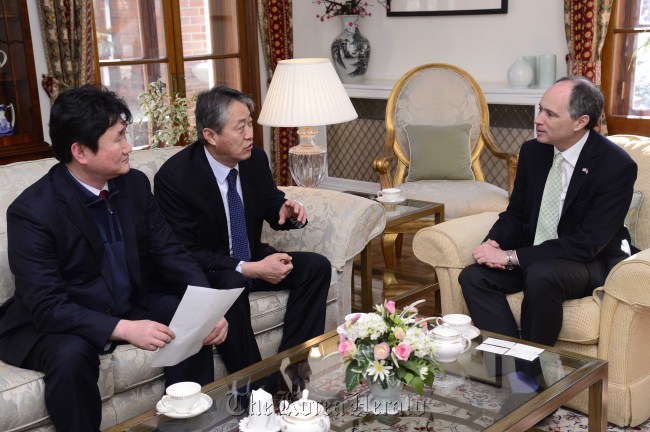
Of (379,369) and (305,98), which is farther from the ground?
(305,98)

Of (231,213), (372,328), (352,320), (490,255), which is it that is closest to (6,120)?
(231,213)

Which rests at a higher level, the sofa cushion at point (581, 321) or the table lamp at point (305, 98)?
the table lamp at point (305, 98)

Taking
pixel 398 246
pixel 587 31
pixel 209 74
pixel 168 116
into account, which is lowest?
pixel 398 246

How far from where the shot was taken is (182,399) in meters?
2.17

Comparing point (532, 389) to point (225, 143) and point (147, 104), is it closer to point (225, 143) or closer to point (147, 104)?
point (225, 143)

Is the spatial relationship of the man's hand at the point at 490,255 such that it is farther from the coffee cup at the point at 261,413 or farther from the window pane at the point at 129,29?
the window pane at the point at 129,29

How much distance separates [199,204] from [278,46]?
350 centimetres

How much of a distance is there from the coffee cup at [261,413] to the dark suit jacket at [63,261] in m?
0.63

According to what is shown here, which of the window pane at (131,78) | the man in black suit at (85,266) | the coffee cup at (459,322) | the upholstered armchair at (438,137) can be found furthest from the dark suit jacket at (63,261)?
the window pane at (131,78)

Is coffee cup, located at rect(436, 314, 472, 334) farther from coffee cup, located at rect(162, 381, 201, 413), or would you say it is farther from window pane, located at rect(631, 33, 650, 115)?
window pane, located at rect(631, 33, 650, 115)

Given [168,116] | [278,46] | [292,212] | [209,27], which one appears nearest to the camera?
[292,212]

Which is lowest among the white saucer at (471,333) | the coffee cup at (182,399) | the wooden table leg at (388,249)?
the wooden table leg at (388,249)

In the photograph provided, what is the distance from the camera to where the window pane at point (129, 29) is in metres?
5.50

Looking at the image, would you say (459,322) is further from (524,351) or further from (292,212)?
(292,212)
